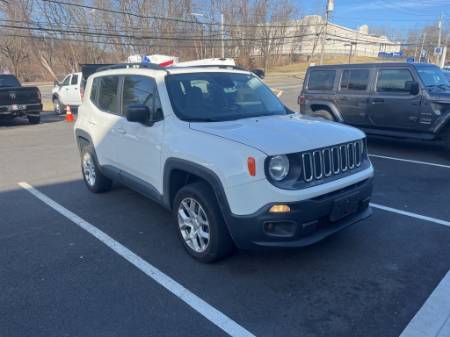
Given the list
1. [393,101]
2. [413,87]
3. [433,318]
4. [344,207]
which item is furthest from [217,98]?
[393,101]

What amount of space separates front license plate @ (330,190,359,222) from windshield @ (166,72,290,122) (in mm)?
1403

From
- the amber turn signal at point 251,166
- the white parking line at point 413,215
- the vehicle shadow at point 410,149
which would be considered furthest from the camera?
the vehicle shadow at point 410,149

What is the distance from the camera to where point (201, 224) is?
3.62m

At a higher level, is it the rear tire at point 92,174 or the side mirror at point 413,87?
the side mirror at point 413,87

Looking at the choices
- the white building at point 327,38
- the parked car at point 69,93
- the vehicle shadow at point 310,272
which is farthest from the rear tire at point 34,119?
the white building at point 327,38

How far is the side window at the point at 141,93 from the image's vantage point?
4068 mm

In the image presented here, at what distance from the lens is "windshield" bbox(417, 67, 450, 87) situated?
25.5 feet

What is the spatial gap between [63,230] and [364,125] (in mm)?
7057

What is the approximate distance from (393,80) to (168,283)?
705cm

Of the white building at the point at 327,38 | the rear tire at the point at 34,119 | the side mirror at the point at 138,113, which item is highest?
the white building at the point at 327,38

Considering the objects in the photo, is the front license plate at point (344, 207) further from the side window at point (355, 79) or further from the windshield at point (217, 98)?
the side window at point (355, 79)

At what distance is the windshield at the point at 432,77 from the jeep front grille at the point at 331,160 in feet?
16.7

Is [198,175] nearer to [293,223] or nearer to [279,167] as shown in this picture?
[279,167]

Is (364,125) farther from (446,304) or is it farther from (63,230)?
(63,230)
